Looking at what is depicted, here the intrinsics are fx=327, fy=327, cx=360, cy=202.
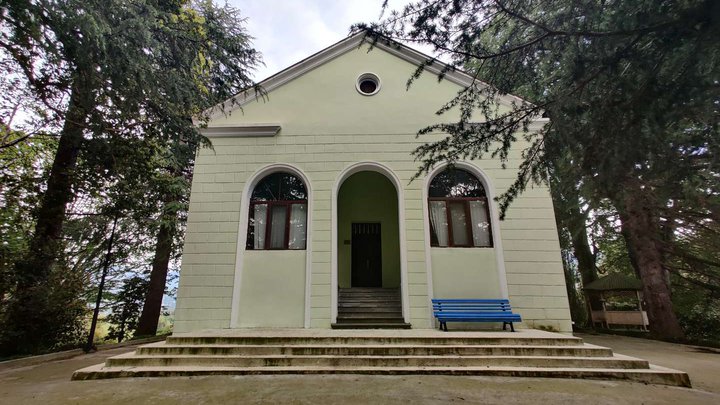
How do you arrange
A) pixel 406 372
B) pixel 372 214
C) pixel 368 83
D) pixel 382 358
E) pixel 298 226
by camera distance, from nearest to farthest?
pixel 406 372 → pixel 382 358 → pixel 298 226 → pixel 368 83 → pixel 372 214

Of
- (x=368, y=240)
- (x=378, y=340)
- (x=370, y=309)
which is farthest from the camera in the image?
(x=368, y=240)

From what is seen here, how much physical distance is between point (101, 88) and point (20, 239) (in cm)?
378

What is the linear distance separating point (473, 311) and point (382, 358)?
2.88 metres

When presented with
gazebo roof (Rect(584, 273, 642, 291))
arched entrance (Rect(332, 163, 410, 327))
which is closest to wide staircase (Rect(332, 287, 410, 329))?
arched entrance (Rect(332, 163, 410, 327))

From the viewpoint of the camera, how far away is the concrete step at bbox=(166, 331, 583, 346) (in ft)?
17.0

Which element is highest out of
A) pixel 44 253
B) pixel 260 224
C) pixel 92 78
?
pixel 92 78

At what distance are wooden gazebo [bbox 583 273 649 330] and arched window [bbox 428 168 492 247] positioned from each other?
8200mm

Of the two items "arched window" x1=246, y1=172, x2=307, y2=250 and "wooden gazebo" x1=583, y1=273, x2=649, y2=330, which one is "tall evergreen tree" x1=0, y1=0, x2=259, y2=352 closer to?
"arched window" x1=246, y1=172, x2=307, y2=250

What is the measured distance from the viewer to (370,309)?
26.7 ft

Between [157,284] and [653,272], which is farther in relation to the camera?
[157,284]

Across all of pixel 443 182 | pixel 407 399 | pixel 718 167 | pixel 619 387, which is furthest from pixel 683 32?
pixel 443 182

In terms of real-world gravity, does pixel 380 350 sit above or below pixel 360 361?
above

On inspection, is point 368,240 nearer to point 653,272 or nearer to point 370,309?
point 370,309

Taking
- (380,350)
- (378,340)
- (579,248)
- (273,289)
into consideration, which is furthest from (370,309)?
(579,248)
